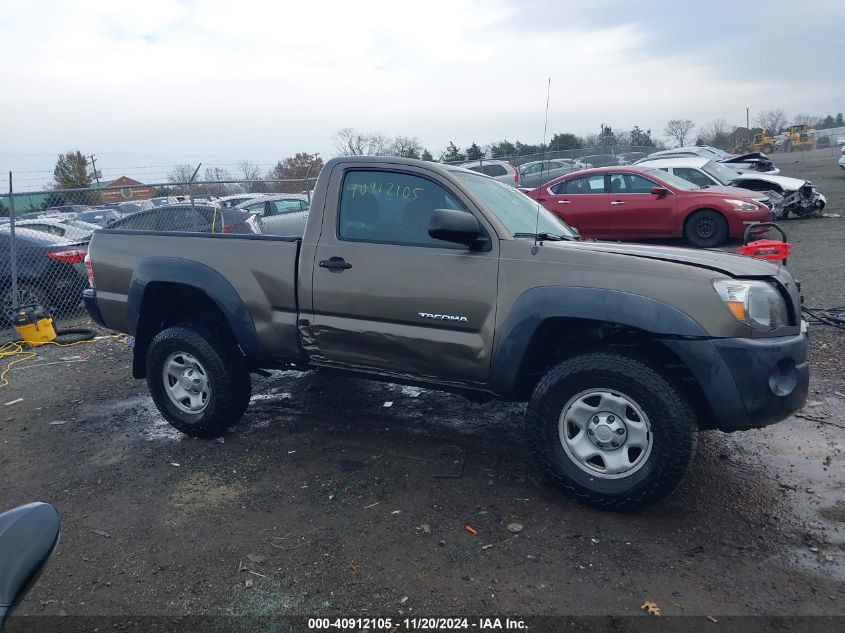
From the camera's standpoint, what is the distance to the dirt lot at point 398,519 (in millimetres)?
3053

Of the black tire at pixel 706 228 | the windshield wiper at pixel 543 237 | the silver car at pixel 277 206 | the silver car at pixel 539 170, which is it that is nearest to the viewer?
the windshield wiper at pixel 543 237

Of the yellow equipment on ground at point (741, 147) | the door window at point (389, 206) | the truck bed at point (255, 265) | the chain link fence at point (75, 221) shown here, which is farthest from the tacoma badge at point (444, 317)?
the yellow equipment on ground at point (741, 147)

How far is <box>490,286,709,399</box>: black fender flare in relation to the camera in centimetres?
349

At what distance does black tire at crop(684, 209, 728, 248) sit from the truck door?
9217 mm

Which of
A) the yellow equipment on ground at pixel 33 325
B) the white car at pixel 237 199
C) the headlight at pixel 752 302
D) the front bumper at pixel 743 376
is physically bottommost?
the yellow equipment on ground at pixel 33 325

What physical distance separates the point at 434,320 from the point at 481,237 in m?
0.56

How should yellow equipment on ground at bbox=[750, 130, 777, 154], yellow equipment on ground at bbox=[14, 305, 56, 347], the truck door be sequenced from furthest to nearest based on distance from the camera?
1. yellow equipment on ground at bbox=[750, 130, 777, 154]
2. yellow equipment on ground at bbox=[14, 305, 56, 347]
3. the truck door

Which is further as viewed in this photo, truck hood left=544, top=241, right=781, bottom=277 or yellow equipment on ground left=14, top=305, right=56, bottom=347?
A: yellow equipment on ground left=14, top=305, right=56, bottom=347

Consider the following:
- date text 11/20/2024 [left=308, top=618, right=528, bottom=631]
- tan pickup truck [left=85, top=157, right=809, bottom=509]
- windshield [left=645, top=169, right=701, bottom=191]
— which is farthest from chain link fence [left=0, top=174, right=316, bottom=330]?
windshield [left=645, top=169, right=701, bottom=191]

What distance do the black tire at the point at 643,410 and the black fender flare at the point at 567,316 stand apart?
0.21 metres

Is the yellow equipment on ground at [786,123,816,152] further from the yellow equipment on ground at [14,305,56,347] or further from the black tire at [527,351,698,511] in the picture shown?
the black tire at [527,351,698,511]

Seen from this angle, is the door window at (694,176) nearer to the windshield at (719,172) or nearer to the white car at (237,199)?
the windshield at (719,172)

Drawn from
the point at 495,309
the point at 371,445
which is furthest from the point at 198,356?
the point at 495,309

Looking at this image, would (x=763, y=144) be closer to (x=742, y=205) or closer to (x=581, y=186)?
(x=742, y=205)
